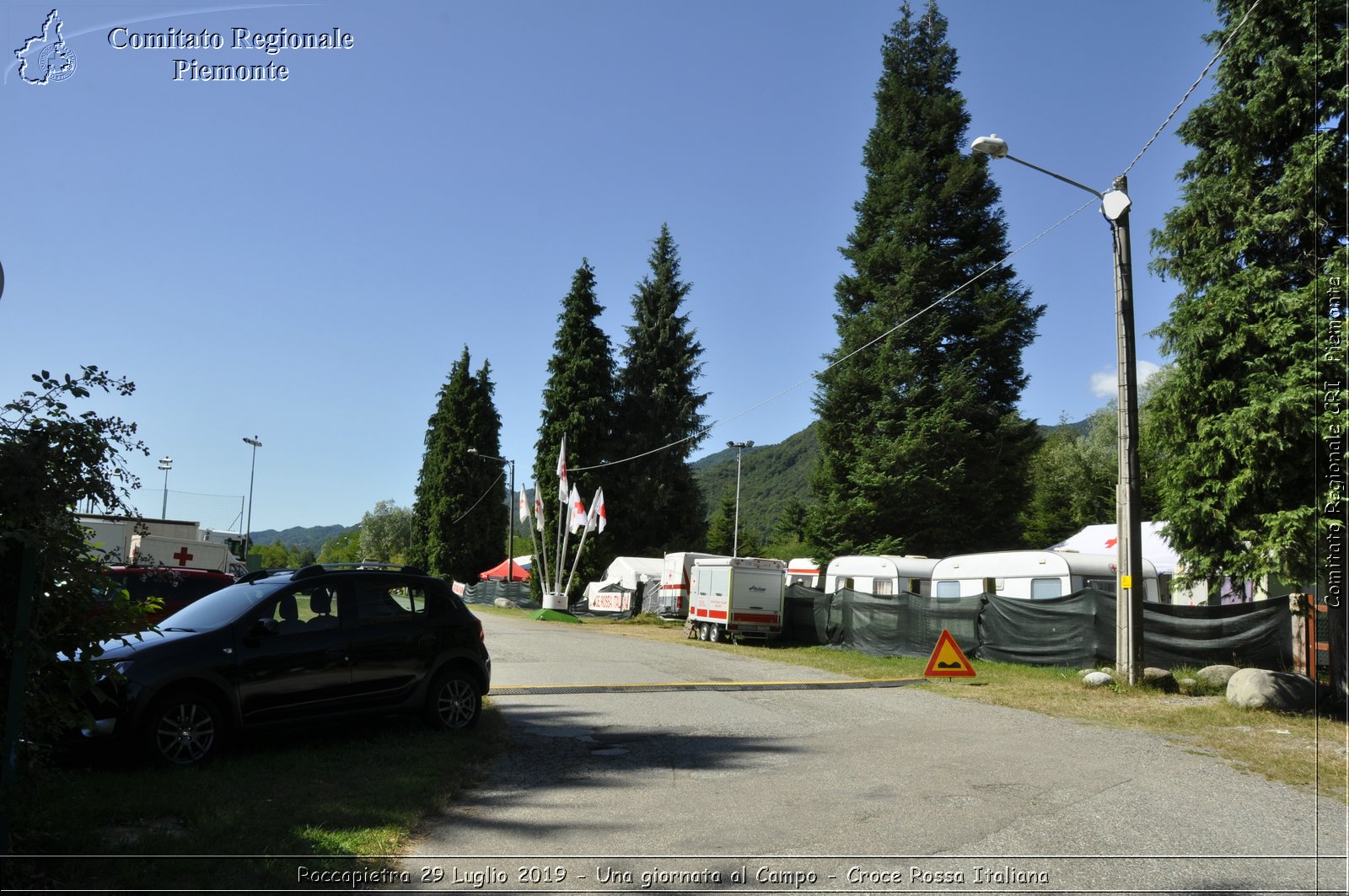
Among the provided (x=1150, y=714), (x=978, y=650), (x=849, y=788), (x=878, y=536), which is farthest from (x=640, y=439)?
(x=849, y=788)

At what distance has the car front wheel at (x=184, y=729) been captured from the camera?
761cm

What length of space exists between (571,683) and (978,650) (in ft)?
35.4

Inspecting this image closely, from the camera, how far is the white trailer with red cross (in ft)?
92.2

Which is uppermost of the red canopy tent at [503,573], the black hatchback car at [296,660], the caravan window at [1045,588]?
the caravan window at [1045,588]

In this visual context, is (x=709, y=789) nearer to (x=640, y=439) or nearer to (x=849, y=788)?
(x=849, y=788)

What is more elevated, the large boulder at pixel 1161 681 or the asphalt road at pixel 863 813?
the large boulder at pixel 1161 681

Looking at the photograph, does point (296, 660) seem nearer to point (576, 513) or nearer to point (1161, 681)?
point (1161, 681)

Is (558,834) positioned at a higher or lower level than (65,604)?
lower

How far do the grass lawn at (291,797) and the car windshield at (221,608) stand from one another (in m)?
1.14

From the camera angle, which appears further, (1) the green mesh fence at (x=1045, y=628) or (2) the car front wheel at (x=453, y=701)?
(1) the green mesh fence at (x=1045, y=628)

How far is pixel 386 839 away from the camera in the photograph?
20.2ft

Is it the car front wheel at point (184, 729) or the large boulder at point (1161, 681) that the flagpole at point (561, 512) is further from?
the car front wheel at point (184, 729)

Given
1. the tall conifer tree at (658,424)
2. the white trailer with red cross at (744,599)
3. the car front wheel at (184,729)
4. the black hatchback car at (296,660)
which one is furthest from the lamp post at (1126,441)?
the tall conifer tree at (658,424)

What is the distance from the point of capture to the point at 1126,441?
15203mm
